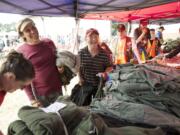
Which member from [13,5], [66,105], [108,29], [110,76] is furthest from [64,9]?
[108,29]

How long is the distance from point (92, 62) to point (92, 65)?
22 millimetres

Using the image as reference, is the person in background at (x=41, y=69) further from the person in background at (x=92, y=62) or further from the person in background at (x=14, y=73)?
the person in background at (x=14, y=73)

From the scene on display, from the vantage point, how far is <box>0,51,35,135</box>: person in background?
0.89 m

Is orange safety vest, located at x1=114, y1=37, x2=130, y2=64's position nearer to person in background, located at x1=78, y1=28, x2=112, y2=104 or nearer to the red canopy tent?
the red canopy tent

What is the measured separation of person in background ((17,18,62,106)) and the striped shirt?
0.27m

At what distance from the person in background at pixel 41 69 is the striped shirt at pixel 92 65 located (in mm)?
268

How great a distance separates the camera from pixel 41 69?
1631 millimetres

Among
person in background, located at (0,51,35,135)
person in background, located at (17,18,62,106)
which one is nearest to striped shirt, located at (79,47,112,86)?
person in background, located at (17,18,62,106)

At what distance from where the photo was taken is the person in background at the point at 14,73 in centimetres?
89

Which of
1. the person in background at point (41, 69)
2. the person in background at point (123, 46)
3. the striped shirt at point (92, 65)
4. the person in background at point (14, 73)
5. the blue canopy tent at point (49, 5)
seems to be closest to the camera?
the person in background at point (14, 73)

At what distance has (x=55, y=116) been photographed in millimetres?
732

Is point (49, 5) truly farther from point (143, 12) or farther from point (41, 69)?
point (143, 12)

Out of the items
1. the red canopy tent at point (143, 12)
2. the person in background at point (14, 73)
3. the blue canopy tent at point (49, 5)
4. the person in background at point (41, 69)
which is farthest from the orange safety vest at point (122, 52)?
the person in background at point (14, 73)

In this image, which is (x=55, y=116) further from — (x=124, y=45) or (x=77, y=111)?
(x=124, y=45)
